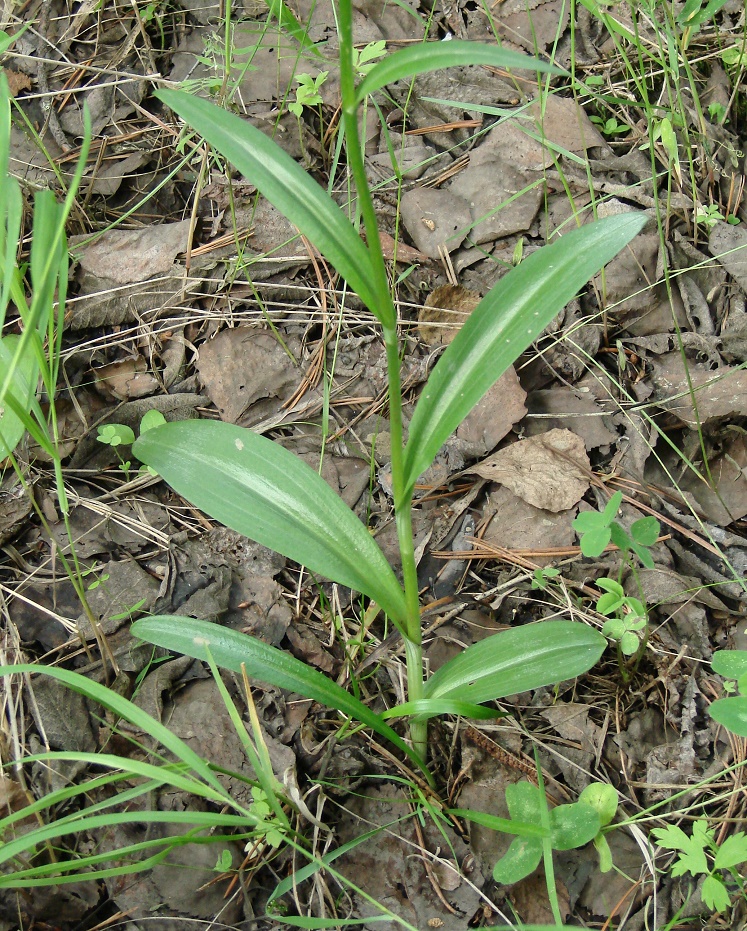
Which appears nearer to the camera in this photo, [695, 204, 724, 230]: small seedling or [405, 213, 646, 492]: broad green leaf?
[405, 213, 646, 492]: broad green leaf

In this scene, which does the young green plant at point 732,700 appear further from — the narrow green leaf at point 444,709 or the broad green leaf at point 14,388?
the broad green leaf at point 14,388

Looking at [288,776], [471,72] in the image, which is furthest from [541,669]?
[471,72]

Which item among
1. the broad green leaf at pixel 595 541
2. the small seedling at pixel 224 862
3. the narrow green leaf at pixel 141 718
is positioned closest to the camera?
the narrow green leaf at pixel 141 718

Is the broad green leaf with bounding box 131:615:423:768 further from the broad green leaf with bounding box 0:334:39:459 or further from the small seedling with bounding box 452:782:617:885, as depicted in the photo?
the broad green leaf with bounding box 0:334:39:459

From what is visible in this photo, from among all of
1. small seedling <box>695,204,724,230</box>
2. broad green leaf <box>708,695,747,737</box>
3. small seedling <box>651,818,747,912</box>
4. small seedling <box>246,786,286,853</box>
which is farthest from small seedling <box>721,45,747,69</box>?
small seedling <box>246,786,286,853</box>

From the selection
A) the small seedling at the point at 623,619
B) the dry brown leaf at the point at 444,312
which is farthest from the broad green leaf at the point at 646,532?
the dry brown leaf at the point at 444,312

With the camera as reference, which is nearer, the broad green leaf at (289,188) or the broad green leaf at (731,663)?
the broad green leaf at (289,188)

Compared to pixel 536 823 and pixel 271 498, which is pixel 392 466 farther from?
pixel 536 823
